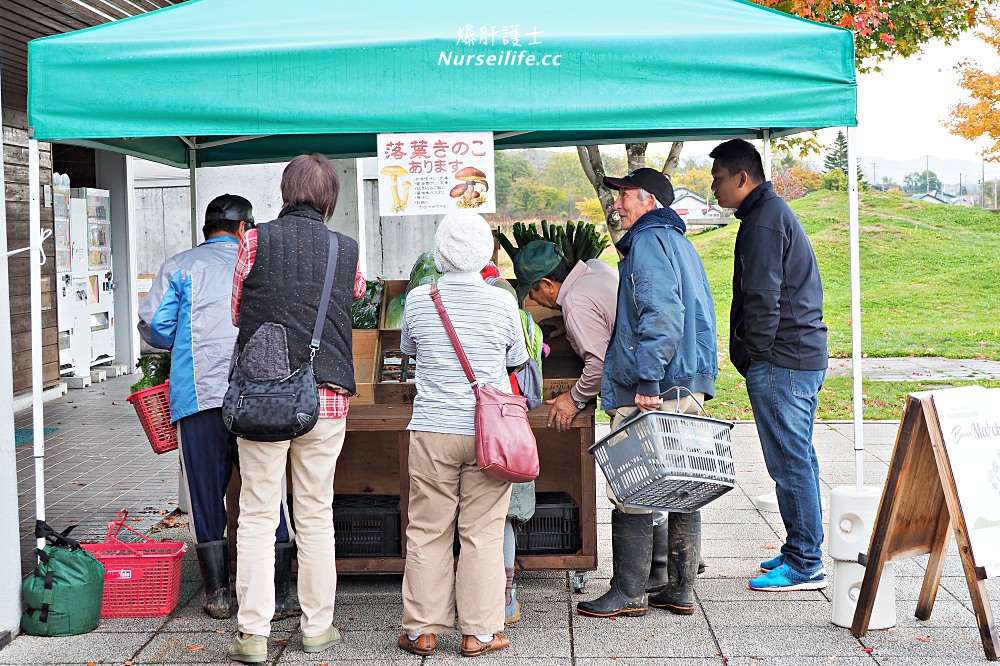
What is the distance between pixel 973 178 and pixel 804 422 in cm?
4869

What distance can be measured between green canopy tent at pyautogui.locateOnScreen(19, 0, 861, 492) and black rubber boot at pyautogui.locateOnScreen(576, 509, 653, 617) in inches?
59.3

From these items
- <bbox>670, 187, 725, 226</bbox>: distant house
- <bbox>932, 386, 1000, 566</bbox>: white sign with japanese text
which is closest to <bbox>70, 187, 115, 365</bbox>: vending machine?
<bbox>932, 386, 1000, 566</bbox>: white sign with japanese text

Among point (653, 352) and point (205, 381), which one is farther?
point (205, 381)

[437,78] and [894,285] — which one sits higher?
[437,78]

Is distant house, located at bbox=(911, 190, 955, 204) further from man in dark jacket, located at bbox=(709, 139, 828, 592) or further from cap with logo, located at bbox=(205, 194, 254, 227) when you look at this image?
cap with logo, located at bbox=(205, 194, 254, 227)

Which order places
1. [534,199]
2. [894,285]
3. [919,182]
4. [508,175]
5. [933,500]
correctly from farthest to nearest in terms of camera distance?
[919,182], [508,175], [534,199], [894,285], [933,500]

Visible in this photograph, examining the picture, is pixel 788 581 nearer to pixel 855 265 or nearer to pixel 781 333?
pixel 781 333

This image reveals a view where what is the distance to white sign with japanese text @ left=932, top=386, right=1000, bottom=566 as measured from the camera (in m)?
3.85

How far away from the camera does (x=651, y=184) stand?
4297 millimetres

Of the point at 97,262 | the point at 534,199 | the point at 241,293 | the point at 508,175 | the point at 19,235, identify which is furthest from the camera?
the point at 508,175

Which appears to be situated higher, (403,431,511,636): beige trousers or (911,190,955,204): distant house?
(911,190,955,204): distant house

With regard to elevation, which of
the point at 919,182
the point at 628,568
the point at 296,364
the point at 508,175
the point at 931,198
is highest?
the point at 919,182

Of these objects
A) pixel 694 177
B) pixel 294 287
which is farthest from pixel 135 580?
pixel 694 177

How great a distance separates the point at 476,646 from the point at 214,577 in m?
1.26
